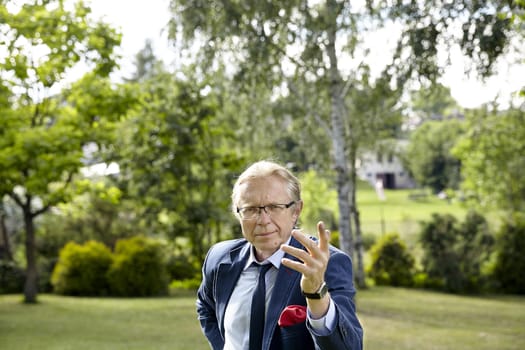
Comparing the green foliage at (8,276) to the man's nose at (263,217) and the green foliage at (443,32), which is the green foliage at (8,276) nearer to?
the green foliage at (443,32)

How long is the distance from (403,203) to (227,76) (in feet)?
188

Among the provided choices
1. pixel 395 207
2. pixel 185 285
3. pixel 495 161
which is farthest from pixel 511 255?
pixel 395 207

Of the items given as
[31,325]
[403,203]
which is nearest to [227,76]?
[31,325]

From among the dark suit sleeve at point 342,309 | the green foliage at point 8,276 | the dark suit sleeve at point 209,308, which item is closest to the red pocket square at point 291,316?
the dark suit sleeve at point 342,309

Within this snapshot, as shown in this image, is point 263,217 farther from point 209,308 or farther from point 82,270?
point 82,270

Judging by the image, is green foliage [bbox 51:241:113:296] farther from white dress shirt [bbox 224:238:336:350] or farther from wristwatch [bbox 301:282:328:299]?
wristwatch [bbox 301:282:328:299]

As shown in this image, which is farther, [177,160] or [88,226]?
[88,226]

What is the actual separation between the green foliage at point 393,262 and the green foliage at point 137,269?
7627mm

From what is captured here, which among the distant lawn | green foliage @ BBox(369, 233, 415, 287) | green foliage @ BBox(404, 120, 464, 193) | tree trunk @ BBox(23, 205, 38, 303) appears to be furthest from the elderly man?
green foliage @ BBox(404, 120, 464, 193)

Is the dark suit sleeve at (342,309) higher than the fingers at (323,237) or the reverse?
the reverse

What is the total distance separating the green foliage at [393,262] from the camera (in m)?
23.2

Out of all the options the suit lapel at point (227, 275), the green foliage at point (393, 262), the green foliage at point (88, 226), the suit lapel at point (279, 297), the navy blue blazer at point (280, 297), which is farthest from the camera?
the green foliage at point (393, 262)

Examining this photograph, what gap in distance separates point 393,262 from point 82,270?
984cm

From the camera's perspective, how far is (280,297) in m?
2.61
